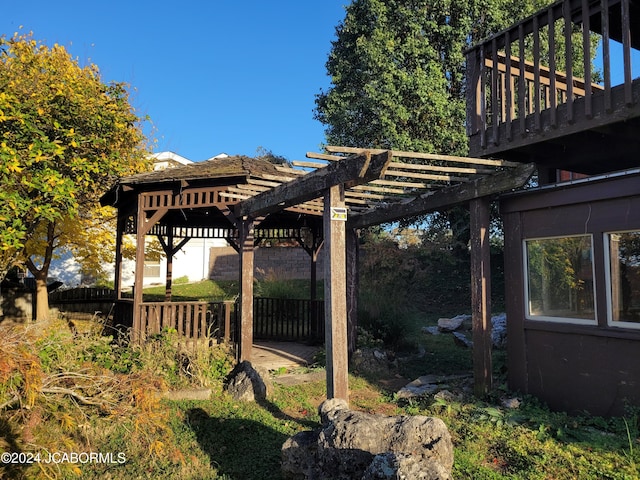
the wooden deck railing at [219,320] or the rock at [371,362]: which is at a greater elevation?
the wooden deck railing at [219,320]

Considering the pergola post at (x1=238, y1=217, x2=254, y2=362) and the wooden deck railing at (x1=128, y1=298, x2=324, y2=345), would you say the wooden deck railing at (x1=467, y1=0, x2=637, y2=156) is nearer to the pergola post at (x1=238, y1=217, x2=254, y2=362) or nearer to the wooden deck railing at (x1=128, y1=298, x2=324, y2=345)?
the pergola post at (x1=238, y1=217, x2=254, y2=362)

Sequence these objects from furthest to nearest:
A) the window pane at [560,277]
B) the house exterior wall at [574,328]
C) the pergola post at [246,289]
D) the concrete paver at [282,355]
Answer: the concrete paver at [282,355] < the pergola post at [246,289] < the window pane at [560,277] < the house exterior wall at [574,328]

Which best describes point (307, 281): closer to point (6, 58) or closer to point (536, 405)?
point (6, 58)

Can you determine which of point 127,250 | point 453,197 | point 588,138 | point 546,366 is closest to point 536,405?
point 546,366

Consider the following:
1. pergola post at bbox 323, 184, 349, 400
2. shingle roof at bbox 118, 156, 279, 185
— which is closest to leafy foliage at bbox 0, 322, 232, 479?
pergola post at bbox 323, 184, 349, 400

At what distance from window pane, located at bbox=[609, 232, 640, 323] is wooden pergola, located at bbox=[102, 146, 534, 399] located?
120 centimetres

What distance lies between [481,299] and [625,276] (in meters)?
1.56

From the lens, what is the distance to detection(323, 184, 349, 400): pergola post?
4.77 m

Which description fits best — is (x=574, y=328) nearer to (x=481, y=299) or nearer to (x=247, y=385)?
(x=481, y=299)

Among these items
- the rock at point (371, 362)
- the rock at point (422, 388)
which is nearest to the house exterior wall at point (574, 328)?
the rock at point (422, 388)

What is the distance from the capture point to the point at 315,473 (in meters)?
3.21

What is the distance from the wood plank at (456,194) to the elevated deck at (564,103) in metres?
0.43

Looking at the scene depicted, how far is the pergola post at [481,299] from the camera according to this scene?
5.74 meters

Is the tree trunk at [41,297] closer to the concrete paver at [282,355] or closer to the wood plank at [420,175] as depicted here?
the concrete paver at [282,355]
